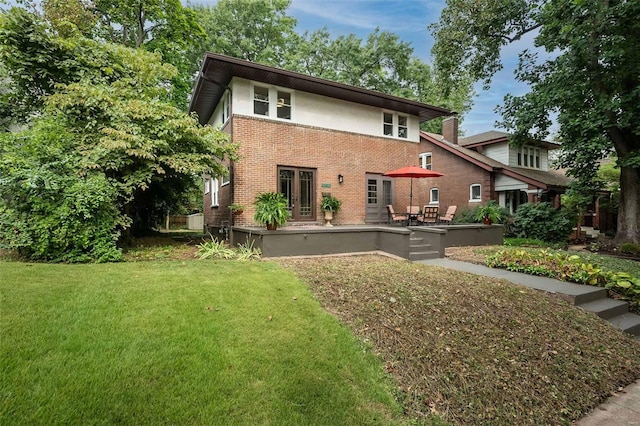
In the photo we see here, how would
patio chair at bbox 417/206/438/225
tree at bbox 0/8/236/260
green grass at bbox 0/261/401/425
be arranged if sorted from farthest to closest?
patio chair at bbox 417/206/438/225 < tree at bbox 0/8/236/260 < green grass at bbox 0/261/401/425

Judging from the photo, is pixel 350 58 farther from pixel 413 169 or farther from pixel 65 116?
pixel 65 116

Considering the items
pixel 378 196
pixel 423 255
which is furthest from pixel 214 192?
pixel 423 255

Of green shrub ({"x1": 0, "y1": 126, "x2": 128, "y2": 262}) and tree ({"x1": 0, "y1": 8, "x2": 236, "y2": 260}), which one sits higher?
tree ({"x1": 0, "y1": 8, "x2": 236, "y2": 260})

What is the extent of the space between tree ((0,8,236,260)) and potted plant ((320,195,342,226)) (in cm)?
378

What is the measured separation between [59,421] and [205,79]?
32.9ft

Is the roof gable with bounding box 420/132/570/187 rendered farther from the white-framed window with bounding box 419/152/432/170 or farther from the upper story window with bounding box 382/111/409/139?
the upper story window with bounding box 382/111/409/139

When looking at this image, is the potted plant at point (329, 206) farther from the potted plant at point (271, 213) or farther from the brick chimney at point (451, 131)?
the brick chimney at point (451, 131)

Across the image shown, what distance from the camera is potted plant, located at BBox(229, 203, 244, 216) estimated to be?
9.07m

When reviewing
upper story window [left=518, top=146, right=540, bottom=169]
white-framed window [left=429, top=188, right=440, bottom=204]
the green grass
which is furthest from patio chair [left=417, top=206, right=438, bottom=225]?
upper story window [left=518, top=146, right=540, bottom=169]

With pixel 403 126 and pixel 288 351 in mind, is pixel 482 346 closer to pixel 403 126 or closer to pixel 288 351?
pixel 288 351

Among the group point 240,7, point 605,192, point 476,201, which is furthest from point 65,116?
point 605,192

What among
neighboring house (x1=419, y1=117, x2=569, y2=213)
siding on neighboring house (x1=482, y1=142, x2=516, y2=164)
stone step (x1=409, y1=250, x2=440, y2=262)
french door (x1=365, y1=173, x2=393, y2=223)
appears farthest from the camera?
siding on neighboring house (x1=482, y1=142, x2=516, y2=164)

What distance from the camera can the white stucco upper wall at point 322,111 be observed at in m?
9.73

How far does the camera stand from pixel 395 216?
40.4ft
